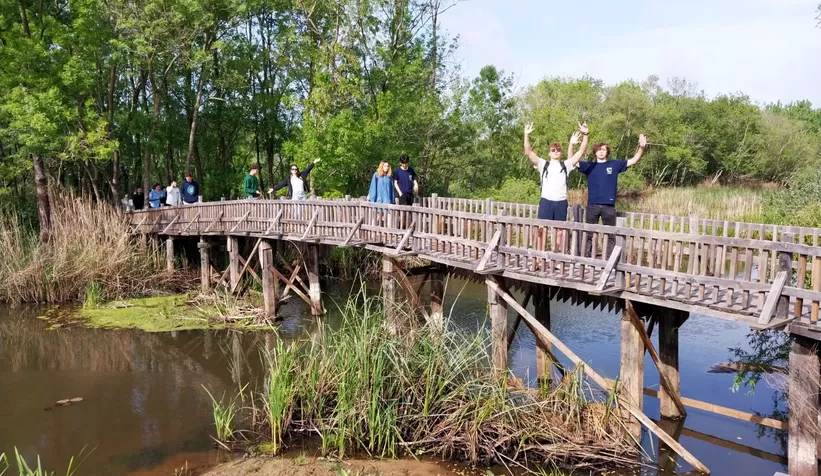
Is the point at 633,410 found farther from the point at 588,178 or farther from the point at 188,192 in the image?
the point at 188,192

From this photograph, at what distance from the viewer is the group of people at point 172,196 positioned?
18.9 m

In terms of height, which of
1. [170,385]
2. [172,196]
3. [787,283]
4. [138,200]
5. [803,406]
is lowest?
[170,385]

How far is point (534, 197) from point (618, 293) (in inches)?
767

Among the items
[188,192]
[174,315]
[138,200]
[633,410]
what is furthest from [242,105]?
[633,410]

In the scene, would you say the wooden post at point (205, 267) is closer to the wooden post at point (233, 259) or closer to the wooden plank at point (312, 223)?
the wooden post at point (233, 259)

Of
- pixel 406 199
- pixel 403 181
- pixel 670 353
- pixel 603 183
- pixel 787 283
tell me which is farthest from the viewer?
pixel 406 199

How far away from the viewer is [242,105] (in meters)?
27.1

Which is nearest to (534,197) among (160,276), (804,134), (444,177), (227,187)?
(444,177)

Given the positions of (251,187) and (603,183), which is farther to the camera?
(251,187)

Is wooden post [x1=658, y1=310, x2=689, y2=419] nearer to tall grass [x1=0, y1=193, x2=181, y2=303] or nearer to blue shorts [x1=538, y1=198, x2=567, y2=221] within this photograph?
blue shorts [x1=538, y1=198, x2=567, y2=221]

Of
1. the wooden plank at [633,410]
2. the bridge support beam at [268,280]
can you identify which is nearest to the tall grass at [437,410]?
the wooden plank at [633,410]

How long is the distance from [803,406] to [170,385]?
384 inches

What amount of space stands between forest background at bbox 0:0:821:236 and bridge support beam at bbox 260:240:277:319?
5.91m

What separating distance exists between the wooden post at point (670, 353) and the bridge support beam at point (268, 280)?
9480 mm
